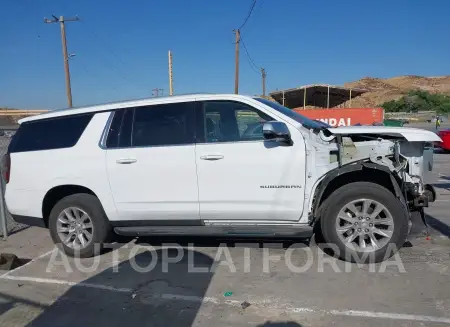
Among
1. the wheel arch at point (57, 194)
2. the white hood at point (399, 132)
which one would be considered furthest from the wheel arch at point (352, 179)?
the wheel arch at point (57, 194)

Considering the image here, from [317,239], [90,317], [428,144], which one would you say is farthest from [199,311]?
[428,144]

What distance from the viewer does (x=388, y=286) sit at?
3891mm

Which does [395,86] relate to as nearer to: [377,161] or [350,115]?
[350,115]

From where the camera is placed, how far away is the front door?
14.2ft

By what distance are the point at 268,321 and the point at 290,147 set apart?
5.95 ft

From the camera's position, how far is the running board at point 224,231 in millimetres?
4355

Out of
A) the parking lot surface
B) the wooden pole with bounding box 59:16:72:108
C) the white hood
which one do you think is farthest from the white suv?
the wooden pole with bounding box 59:16:72:108


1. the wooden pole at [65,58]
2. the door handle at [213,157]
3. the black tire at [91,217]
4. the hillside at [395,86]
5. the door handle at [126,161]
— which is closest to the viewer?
the door handle at [213,157]

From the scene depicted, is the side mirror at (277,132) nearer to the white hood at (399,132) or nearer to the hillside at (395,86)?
the white hood at (399,132)

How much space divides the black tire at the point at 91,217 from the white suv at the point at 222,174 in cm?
1

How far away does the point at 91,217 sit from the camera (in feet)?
16.1

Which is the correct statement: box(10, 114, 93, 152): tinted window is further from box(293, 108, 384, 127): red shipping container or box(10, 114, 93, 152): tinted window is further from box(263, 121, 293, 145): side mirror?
box(293, 108, 384, 127): red shipping container

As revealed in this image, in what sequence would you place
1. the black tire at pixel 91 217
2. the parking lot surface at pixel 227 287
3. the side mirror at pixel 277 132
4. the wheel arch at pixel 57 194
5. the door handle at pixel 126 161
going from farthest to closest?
the wheel arch at pixel 57 194 < the black tire at pixel 91 217 < the door handle at pixel 126 161 < the side mirror at pixel 277 132 < the parking lot surface at pixel 227 287

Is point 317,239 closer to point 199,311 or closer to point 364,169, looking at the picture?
point 364,169
